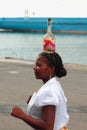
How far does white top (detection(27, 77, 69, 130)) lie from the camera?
3174mm

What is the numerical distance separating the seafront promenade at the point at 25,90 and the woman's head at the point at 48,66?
11.9ft

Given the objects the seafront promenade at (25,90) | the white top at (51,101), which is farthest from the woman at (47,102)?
the seafront promenade at (25,90)

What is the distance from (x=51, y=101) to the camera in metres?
3.15

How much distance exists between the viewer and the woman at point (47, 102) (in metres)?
3.13

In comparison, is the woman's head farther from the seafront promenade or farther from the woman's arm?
the seafront promenade

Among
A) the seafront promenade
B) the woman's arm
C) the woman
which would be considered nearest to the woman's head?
the woman

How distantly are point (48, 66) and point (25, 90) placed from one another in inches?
287

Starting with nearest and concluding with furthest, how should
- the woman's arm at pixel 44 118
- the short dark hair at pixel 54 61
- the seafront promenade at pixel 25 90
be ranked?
1. the woman's arm at pixel 44 118
2. the short dark hair at pixel 54 61
3. the seafront promenade at pixel 25 90

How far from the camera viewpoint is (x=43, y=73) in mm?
3295

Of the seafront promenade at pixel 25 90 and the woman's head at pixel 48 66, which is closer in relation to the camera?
the woman's head at pixel 48 66

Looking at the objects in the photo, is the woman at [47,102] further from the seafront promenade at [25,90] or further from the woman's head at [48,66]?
the seafront promenade at [25,90]

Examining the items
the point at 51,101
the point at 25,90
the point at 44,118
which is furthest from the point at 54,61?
the point at 25,90
